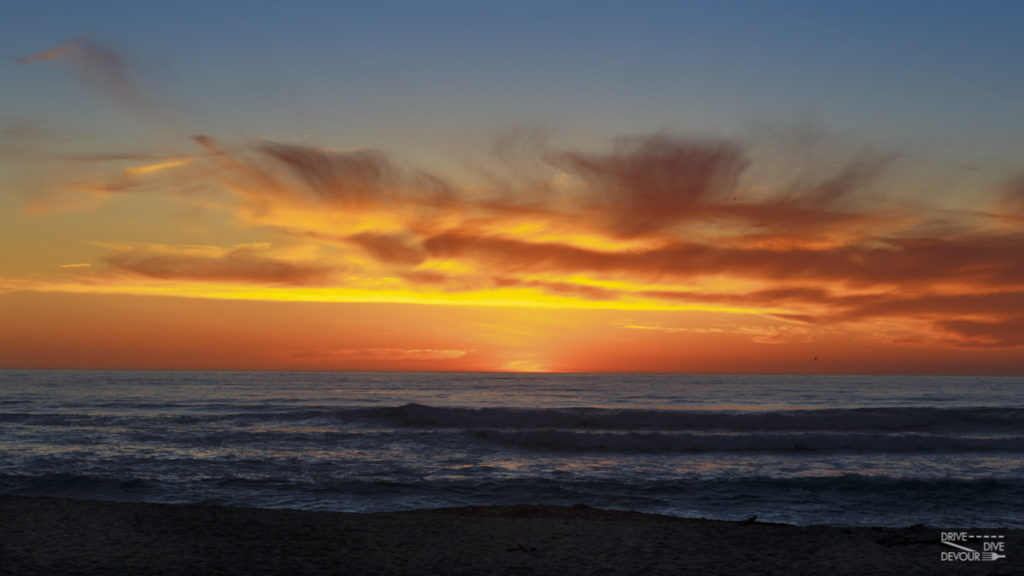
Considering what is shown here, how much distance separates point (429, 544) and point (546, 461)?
1382 centimetres

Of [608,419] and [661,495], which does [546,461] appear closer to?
[661,495]

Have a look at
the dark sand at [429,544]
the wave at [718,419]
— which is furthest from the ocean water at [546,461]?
the dark sand at [429,544]

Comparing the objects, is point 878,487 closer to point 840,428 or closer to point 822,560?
point 822,560

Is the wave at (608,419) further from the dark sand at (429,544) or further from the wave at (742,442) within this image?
the dark sand at (429,544)

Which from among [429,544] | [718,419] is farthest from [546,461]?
[718,419]

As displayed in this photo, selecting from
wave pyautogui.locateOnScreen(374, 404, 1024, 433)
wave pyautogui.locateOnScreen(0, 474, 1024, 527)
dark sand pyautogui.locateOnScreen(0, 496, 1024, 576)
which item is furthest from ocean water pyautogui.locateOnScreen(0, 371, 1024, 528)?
dark sand pyautogui.locateOnScreen(0, 496, 1024, 576)

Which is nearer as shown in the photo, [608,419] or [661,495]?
[661,495]

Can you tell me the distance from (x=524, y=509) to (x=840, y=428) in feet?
104

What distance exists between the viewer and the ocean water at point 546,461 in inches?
682

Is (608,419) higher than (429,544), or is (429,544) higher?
(429,544)

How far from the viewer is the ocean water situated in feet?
56.8

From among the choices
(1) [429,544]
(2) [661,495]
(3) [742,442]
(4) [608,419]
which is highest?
(1) [429,544]

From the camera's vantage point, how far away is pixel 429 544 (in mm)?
11609

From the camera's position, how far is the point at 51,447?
26969mm
